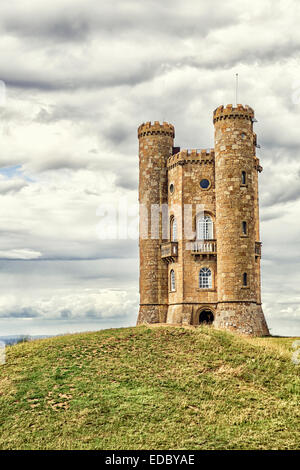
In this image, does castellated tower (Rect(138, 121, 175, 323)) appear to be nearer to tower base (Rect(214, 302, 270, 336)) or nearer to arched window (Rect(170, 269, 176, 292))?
arched window (Rect(170, 269, 176, 292))

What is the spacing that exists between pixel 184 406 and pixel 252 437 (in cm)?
376

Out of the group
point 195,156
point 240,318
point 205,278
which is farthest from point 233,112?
point 240,318

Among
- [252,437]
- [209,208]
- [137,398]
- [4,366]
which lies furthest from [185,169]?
Answer: [252,437]

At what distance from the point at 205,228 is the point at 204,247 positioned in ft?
5.62

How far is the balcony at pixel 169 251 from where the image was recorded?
50.2 metres

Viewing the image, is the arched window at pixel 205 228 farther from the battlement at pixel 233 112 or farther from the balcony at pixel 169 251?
the battlement at pixel 233 112

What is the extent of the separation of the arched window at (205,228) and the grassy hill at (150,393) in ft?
51.3

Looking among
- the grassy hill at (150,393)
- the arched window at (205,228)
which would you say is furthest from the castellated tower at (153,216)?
the grassy hill at (150,393)

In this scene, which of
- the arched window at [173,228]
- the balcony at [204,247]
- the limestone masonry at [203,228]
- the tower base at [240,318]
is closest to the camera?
the tower base at [240,318]

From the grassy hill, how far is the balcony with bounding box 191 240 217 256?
14.5m

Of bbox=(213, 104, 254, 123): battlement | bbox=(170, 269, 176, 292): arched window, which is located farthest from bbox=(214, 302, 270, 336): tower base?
bbox=(213, 104, 254, 123): battlement

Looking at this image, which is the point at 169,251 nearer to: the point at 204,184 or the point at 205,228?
the point at 205,228
